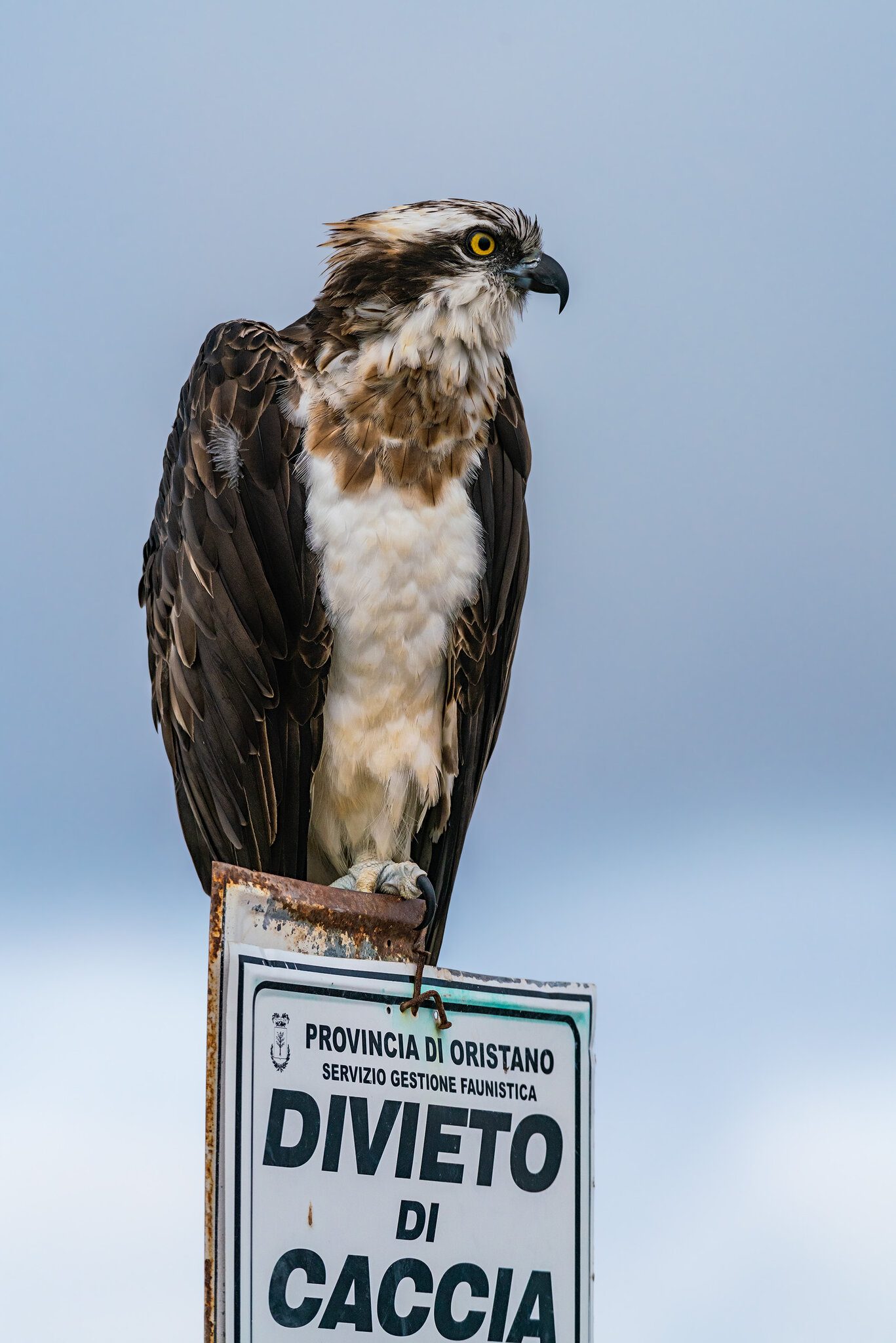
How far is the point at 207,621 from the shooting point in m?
4.25

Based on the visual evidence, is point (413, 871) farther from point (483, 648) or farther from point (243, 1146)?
point (243, 1146)

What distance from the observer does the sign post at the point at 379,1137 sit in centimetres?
249

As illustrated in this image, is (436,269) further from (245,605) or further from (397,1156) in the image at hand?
(397,1156)

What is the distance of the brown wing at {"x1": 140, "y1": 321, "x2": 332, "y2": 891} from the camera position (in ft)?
13.6

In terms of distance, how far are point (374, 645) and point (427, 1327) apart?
80.6 inches

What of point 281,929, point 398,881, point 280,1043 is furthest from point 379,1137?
point 398,881

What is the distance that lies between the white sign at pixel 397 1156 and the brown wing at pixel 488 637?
1622mm

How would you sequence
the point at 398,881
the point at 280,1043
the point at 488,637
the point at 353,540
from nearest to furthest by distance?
the point at 280,1043 → the point at 398,881 → the point at 353,540 → the point at 488,637

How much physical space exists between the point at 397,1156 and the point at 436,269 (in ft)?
8.55

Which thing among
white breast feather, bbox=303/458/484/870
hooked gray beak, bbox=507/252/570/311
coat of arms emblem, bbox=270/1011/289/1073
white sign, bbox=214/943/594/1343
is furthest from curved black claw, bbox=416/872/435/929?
hooked gray beak, bbox=507/252/570/311

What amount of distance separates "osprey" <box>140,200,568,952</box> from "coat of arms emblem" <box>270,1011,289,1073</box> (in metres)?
1.33

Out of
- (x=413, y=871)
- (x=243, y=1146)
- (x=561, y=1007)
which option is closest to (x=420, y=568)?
(x=413, y=871)

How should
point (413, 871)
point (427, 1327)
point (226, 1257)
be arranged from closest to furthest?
point (226, 1257) → point (427, 1327) → point (413, 871)

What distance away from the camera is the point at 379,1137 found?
2672 millimetres
